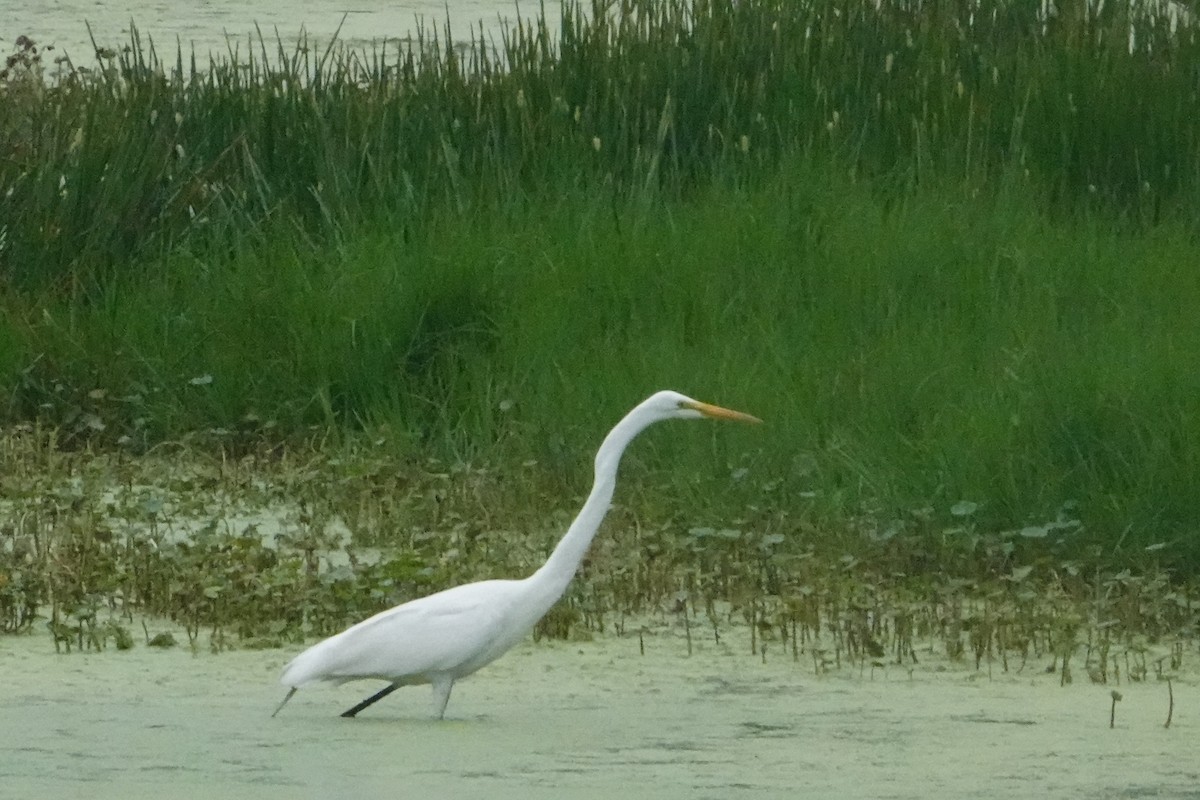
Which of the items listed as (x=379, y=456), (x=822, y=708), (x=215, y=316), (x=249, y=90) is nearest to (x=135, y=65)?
(x=249, y=90)

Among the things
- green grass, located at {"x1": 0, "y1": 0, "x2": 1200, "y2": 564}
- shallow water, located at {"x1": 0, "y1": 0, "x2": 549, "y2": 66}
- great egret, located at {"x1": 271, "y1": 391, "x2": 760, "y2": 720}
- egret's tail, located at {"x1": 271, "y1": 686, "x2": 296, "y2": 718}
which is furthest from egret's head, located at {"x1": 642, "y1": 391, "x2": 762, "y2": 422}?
shallow water, located at {"x1": 0, "y1": 0, "x2": 549, "y2": 66}

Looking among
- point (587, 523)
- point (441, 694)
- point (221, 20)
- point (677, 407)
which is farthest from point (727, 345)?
point (221, 20)

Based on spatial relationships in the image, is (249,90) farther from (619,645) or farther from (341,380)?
(619,645)

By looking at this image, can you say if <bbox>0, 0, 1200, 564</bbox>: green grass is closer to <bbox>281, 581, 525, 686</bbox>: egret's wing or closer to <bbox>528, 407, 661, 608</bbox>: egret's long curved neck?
<bbox>528, 407, 661, 608</bbox>: egret's long curved neck

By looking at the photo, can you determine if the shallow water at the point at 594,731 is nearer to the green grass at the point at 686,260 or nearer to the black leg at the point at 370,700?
the black leg at the point at 370,700

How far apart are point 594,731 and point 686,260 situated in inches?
128

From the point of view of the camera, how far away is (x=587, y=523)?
5000 millimetres

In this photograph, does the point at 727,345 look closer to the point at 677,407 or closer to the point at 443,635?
the point at 677,407

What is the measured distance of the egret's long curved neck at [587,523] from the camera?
4941 mm

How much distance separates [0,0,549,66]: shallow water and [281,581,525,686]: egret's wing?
10.1m

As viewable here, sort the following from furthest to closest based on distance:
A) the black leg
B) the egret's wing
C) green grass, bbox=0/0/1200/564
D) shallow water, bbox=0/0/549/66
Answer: shallow water, bbox=0/0/549/66
green grass, bbox=0/0/1200/564
the black leg
the egret's wing

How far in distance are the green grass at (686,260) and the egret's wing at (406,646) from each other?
164cm

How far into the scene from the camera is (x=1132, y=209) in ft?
27.2

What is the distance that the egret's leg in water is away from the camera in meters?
4.88
